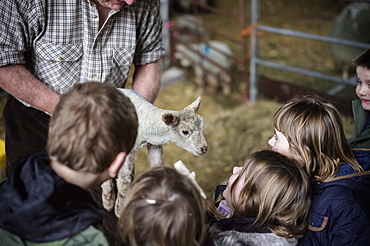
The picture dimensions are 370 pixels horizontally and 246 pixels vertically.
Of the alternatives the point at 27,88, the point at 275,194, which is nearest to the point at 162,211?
the point at 275,194

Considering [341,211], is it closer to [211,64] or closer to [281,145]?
[281,145]

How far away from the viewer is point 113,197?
70.4 inches

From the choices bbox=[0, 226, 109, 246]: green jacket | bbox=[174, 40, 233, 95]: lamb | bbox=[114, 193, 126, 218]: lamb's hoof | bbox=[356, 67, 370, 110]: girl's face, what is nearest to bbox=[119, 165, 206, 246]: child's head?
bbox=[0, 226, 109, 246]: green jacket

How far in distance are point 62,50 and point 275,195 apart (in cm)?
115

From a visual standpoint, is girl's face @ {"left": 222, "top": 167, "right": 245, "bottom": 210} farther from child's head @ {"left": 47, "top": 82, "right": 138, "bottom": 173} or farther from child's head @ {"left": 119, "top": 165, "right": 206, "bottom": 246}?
child's head @ {"left": 47, "top": 82, "right": 138, "bottom": 173}

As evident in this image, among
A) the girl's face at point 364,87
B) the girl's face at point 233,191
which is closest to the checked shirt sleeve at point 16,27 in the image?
the girl's face at point 233,191

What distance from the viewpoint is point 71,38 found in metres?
1.98

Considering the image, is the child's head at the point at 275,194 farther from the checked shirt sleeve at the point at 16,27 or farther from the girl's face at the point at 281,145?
the checked shirt sleeve at the point at 16,27

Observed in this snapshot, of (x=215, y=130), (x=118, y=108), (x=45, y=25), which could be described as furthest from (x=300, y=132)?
(x=215, y=130)

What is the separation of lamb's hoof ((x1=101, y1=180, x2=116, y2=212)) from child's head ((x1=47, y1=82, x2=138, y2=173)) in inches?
18.7

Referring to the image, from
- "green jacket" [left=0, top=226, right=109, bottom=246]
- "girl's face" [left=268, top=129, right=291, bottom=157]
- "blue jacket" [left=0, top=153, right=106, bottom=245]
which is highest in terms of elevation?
"blue jacket" [left=0, top=153, right=106, bottom=245]

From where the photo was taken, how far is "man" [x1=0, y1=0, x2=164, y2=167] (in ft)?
6.10

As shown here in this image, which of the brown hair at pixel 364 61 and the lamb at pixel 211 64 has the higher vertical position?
the brown hair at pixel 364 61

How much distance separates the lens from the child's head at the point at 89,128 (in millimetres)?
1206
